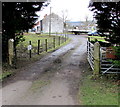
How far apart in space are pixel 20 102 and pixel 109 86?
128 inches

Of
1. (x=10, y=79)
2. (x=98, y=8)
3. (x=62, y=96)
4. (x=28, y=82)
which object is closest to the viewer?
(x=62, y=96)

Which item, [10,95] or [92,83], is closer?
[10,95]

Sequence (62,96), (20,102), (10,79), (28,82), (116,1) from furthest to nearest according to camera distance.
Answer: (116,1) → (10,79) → (28,82) → (62,96) → (20,102)

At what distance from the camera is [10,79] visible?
8508mm

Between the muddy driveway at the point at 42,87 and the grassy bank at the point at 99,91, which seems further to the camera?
the muddy driveway at the point at 42,87

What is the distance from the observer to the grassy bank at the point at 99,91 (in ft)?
18.8

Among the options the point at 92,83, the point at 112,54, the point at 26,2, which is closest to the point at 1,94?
the point at 92,83

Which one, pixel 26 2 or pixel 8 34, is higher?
pixel 26 2

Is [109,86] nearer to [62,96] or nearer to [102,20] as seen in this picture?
[62,96]

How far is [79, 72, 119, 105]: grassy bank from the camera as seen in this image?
572 centimetres

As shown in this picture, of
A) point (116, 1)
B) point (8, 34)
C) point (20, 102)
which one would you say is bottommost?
point (20, 102)

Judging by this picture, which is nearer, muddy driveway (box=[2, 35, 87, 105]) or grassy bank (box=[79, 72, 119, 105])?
grassy bank (box=[79, 72, 119, 105])

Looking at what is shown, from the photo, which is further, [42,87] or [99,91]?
[42,87]

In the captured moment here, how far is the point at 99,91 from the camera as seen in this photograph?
21.9 feet
